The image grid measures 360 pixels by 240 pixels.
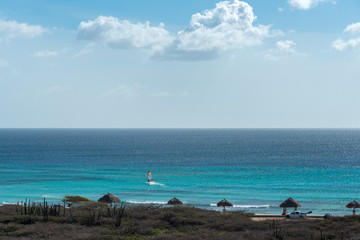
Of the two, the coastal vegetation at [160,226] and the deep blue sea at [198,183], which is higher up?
the coastal vegetation at [160,226]

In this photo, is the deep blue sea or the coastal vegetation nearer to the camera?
the coastal vegetation

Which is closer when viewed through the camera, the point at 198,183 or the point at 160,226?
the point at 160,226

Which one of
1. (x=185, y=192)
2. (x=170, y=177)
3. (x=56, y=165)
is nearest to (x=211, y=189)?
(x=185, y=192)

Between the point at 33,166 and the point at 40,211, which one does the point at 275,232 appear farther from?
the point at 33,166

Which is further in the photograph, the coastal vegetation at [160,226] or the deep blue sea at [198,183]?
the deep blue sea at [198,183]

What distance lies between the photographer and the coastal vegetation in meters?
18.5

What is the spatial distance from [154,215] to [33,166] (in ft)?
201

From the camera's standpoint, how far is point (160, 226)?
68.5ft

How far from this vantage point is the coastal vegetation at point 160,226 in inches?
730

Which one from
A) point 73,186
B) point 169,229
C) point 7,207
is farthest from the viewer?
point 73,186

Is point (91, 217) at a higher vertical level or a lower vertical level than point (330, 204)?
higher

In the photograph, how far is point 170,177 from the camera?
205ft

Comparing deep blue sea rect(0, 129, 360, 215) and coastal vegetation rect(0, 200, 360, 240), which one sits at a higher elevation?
coastal vegetation rect(0, 200, 360, 240)

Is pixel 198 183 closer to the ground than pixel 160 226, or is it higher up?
closer to the ground
